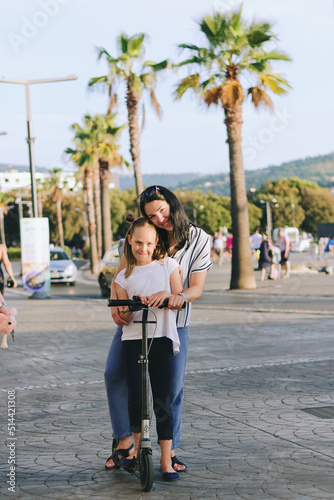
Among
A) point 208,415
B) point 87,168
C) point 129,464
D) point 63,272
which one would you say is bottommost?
point 63,272

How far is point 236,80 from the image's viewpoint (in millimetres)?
20172

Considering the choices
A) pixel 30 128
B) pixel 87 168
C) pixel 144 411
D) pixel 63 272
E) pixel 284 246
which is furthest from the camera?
pixel 87 168

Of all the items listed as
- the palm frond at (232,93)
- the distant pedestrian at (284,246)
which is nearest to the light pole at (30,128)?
the palm frond at (232,93)

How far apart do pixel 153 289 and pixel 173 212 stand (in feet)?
1.57

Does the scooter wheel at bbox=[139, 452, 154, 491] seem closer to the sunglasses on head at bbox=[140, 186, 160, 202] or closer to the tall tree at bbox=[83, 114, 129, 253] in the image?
the sunglasses on head at bbox=[140, 186, 160, 202]

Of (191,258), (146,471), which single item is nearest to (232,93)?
(191,258)

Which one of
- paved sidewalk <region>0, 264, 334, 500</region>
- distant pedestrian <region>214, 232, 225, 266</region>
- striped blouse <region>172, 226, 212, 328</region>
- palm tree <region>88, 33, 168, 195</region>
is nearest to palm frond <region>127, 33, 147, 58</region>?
palm tree <region>88, 33, 168, 195</region>

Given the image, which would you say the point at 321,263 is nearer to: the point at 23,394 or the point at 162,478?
the point at 23,394

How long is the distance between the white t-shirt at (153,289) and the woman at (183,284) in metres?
0.08

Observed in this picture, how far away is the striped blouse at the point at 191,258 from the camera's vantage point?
446cm

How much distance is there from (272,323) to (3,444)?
7940mm

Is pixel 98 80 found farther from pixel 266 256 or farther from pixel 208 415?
pixel 208 415

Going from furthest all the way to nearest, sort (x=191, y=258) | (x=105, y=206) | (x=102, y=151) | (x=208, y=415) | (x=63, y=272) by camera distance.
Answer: (x=102, y=151), (x=105, y=206), (x=63, y=272), (x=208, y=415), (x=191, y=258)

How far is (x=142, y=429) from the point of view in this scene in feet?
13.7
